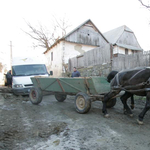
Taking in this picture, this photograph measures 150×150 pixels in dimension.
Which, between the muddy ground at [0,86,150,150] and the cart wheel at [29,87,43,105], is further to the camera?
the cart wheel at [29,87,43,105]

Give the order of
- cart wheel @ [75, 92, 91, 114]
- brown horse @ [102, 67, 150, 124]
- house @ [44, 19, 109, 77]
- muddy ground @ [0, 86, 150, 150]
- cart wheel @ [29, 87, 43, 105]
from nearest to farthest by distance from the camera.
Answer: muddy ground @ [0, 86, 150, 150], brown horse @ [102, 67, 150, 124], cart wheel @ [75, 92, 91, 114], cart wheel @ [29, 87, 43, 105], house @ [44, 19, 109, 77]

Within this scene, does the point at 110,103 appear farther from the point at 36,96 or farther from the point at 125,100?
the point at 36,96

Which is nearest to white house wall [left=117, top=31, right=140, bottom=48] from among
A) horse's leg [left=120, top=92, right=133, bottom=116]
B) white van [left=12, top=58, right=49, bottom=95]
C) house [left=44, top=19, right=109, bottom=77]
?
house [left=44, top=19, right=109, bottom=77]

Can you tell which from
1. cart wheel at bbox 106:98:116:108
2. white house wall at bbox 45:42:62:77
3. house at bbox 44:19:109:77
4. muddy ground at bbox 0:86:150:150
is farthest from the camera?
white house wall at bbox 45:42:62:77

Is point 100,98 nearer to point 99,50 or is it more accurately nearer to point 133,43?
point 99,50

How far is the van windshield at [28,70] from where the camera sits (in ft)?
28.6

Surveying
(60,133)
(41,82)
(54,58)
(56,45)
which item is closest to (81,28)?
(56,45)

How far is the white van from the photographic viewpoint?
26.7ft

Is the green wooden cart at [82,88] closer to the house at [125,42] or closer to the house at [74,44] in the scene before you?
the house at [74,44]

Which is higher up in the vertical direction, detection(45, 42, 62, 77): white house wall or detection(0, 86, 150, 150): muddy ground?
detection(45, 42, 62, 77): white house wall

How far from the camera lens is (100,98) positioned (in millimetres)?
4918

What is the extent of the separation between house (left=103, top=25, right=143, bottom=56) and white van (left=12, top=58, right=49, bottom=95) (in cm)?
1799

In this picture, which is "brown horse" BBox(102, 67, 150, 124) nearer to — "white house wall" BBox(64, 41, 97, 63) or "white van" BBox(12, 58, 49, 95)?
"white van" BBox(12, 58, 49, 95)

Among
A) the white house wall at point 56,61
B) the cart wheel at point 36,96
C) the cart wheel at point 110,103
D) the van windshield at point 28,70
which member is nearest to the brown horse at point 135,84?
the cart wheel at point 110,103
